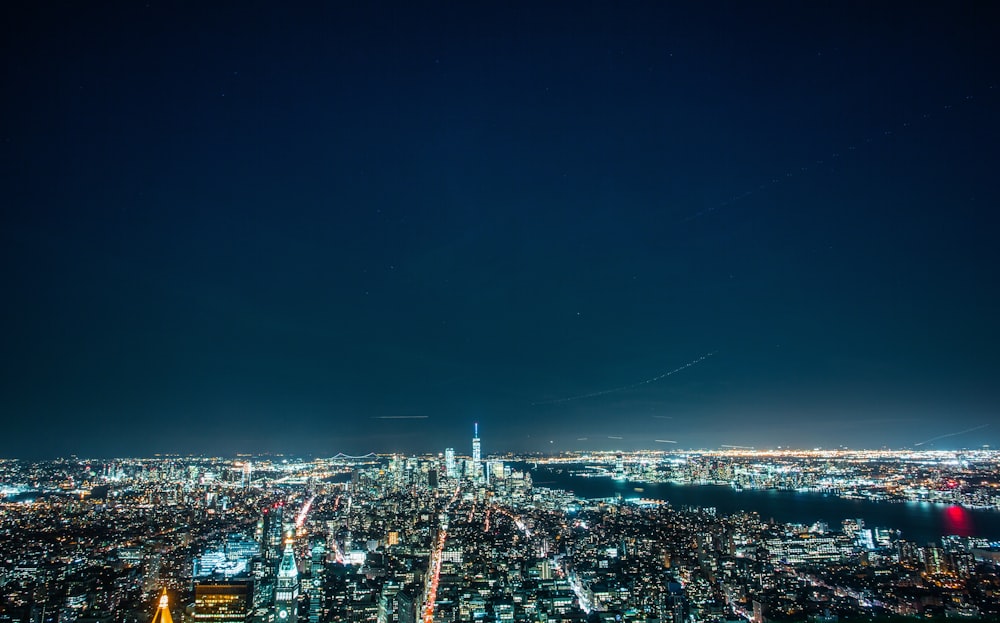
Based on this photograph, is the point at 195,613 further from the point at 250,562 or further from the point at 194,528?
the point at 194,528

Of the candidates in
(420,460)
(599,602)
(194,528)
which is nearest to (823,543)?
(599,602)

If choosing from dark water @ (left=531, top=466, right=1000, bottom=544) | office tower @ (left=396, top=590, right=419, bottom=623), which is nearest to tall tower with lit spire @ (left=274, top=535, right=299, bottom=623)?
office tower @ (left=396, top=590, right=419, bottom=623)

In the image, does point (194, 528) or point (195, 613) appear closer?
point (195, 613)

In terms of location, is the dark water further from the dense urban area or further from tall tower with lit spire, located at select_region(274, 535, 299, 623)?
tall tower with lit spire, located at select_region(274, 535, 299, 623)

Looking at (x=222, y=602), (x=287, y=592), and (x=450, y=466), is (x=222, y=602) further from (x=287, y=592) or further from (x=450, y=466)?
(x=450, y=466)

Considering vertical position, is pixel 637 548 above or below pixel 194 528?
below
